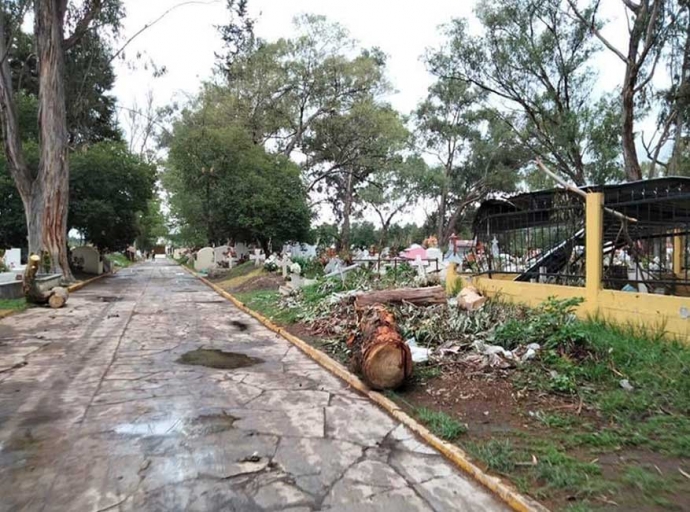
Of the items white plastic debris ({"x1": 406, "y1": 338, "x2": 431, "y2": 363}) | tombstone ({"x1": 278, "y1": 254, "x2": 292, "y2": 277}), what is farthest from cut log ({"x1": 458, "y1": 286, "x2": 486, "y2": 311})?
tombstone ({"x1": 278, "y1": 254, "x2": 292, "y2": 277})

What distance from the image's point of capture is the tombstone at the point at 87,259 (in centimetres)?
3162

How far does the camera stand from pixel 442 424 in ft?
15.0

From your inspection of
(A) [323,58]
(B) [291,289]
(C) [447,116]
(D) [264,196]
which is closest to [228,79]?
(A) [323,58]

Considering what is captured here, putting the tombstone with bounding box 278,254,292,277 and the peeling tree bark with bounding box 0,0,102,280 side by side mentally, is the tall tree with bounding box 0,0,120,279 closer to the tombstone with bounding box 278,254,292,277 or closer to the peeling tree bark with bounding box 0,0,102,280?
the peeling tree bark with bounding box 0,0,102,280

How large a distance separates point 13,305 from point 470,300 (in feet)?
39.6

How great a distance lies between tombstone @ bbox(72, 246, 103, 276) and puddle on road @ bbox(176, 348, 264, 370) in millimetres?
26587

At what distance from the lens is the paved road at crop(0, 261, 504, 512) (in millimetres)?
3367

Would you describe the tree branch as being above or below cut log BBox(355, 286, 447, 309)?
above

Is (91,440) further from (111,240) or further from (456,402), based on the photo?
(111,240)

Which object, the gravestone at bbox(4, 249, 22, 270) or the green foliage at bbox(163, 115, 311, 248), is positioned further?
the green foliage at bbox(163, 115, 311, 248)

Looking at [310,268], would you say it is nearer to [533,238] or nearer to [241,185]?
[241,185]

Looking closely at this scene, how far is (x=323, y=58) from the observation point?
1203 inches

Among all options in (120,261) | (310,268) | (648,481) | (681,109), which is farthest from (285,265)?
(120,261)

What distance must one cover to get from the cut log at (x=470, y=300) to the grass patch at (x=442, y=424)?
3.52m
